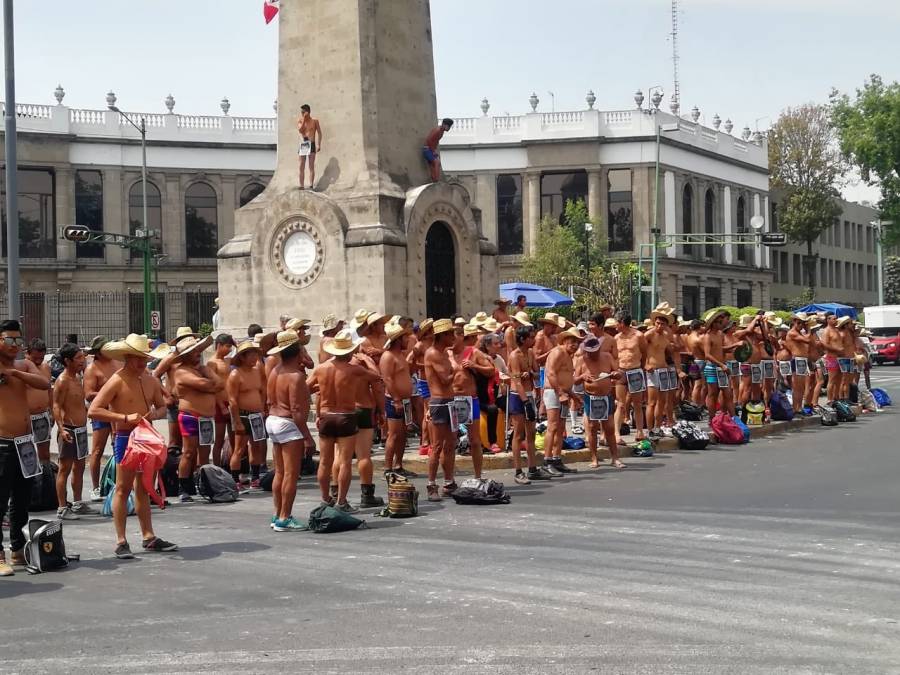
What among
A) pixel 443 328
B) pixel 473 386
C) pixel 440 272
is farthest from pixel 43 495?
pixel 440 272

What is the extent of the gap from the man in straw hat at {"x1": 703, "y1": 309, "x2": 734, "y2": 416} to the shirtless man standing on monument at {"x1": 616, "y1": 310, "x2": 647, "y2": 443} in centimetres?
172

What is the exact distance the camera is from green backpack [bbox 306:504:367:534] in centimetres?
1113

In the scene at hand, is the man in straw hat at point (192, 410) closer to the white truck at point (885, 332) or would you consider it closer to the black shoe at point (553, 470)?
the black shoe at point (553, 470)

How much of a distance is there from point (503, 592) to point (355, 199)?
13137mm

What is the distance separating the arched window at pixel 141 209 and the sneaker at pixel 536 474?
4810 centimetres

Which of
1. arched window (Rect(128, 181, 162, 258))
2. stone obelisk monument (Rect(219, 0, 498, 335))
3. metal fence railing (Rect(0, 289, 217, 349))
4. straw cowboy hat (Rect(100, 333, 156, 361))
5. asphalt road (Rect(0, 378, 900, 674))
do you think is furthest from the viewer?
arched window (Rect(128, 181, 162, 258))

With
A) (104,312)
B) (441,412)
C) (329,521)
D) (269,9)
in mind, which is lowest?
(329,521)

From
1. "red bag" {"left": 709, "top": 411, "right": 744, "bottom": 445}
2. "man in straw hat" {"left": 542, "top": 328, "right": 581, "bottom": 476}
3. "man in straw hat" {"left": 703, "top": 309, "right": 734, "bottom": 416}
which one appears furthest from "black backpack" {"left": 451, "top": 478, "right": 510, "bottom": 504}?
"man in straw hat" {"left": 703, "top": 309, "right": 734, "bottom": 416}

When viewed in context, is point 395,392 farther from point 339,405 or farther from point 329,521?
point 329,521

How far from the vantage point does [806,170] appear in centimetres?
7556

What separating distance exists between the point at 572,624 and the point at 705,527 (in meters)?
3.83

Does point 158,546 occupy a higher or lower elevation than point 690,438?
lower

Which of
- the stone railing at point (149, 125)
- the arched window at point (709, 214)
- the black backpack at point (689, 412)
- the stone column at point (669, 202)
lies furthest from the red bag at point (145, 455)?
the arched window at point (709, 214)

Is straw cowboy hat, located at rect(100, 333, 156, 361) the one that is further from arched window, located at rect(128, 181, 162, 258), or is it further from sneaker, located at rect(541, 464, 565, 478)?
arched window, located at rect(128, 181, 162, 258)
